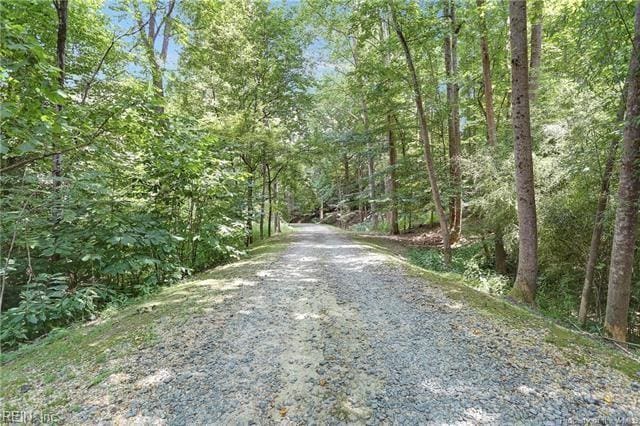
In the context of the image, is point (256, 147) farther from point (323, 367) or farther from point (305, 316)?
point (323, 367)

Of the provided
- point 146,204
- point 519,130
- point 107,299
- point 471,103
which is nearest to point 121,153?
point 146,204

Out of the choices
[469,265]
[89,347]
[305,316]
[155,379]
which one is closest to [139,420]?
[155,379]

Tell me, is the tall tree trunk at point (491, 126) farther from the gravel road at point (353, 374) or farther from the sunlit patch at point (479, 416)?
the sunlit patch at point (479, 416)

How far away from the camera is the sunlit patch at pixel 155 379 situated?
2783 mm

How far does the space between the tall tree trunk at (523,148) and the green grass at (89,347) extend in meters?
5.41

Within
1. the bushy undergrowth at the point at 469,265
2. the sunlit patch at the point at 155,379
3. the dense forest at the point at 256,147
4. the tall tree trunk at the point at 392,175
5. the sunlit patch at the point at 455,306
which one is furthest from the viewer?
the tall tree trunk at the point at 392,175

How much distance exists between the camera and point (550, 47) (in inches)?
462

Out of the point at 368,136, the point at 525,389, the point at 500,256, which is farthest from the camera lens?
the point at 368,136

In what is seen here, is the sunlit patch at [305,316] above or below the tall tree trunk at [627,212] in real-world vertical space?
below

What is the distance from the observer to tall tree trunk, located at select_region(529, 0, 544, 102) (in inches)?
324

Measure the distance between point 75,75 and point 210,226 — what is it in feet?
17.1

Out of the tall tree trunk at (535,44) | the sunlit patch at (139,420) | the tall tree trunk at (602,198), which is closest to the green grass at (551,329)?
the tall tree trunk at (602,198)

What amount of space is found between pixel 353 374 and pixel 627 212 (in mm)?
4616

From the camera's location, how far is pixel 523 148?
5465 mm
